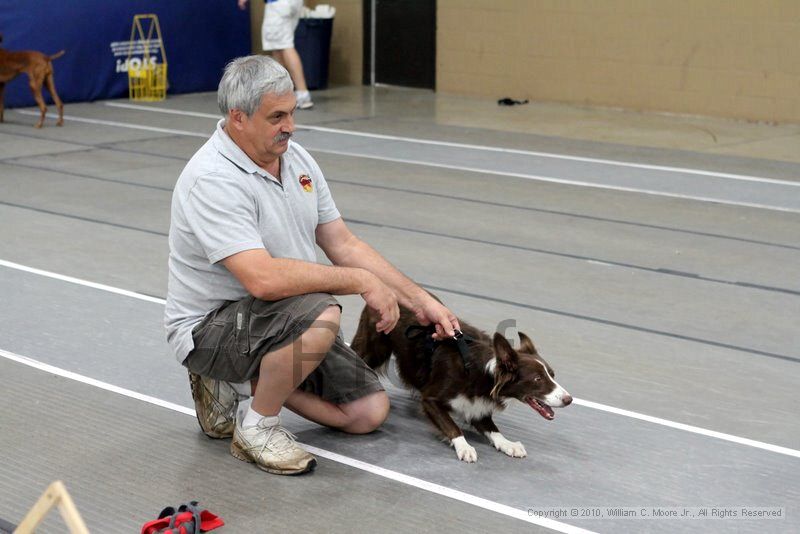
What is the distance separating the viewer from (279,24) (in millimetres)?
12984

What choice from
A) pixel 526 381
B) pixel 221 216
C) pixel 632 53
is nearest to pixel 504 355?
pixel 526 381

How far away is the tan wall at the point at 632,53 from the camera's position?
38.3ft

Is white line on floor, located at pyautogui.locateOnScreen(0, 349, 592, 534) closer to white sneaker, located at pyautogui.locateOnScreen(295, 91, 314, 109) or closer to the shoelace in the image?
the shoelace

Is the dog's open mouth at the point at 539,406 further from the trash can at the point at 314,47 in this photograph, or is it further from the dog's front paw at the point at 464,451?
the trash can at the point at 314,47

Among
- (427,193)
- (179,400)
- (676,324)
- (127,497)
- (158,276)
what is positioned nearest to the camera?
(127,497)

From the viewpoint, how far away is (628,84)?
41.9 feet

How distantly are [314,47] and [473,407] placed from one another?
11.4 m

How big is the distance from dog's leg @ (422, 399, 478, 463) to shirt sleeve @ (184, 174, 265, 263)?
2.73ft

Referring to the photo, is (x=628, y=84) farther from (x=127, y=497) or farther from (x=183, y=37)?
(x=127, y=497)

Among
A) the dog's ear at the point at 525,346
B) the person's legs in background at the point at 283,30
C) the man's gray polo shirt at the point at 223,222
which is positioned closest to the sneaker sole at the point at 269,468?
the man's gray polo shirt at the point at 223,222

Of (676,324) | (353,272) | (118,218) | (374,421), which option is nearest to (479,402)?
(374,421)

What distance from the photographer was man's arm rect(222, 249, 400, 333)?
344 cm

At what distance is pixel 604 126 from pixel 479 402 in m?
8.38

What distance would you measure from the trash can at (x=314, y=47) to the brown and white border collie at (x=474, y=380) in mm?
10885
